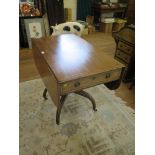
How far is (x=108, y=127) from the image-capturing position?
1638mm

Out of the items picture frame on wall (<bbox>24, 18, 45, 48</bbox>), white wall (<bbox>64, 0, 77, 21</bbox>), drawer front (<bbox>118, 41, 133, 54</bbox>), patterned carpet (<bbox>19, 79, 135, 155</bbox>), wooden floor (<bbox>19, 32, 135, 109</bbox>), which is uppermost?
white wall (<bbox>64, 0, 77, 21</bbox>)

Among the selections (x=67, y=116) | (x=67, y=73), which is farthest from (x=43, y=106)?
(x=67, y=73)

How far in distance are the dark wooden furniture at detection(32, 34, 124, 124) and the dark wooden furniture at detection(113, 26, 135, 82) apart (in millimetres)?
805

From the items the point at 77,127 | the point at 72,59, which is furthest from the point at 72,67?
the point at 77,127

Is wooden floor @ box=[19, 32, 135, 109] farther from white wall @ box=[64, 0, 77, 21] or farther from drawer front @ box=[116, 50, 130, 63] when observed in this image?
white wall @ box=[64, 0, 77, 21]

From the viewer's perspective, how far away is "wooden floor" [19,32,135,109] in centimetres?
212

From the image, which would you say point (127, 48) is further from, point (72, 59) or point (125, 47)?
point (72, 59)

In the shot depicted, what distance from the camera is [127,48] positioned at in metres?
2.17

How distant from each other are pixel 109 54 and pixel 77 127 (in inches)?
73.6

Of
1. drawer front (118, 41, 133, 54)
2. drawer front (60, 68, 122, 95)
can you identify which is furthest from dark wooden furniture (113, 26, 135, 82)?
drawer front (60, 68, 122, 95)
